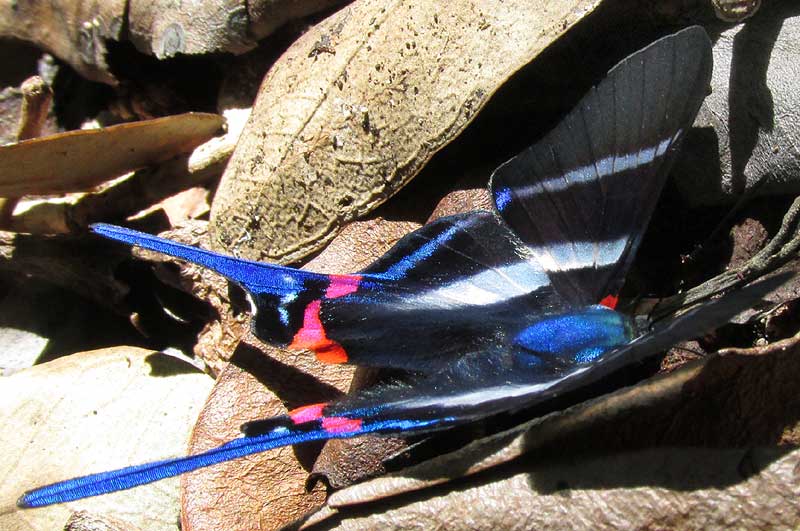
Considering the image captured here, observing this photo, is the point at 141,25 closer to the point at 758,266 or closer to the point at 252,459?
the point at 252,459

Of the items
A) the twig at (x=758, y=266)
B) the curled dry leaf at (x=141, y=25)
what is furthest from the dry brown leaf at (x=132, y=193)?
the twig at (x=758, y=266)

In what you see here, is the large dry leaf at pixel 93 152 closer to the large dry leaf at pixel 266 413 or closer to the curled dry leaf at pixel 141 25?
the curled dry leaf at pixel 141 25

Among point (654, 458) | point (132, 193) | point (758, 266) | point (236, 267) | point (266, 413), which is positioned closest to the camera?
point (654, 458)

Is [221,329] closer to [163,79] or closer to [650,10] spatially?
[163,79]

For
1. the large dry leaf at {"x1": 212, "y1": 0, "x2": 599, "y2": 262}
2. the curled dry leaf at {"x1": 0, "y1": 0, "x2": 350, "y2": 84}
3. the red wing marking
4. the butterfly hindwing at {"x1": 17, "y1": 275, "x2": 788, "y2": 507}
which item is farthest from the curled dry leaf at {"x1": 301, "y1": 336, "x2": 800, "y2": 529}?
the curled dry leaf at {"x1": 0, "y1": 0, "x2": 350, "y2": 84}

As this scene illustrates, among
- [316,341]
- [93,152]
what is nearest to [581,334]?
[316,341]

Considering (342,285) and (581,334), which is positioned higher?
(342,285)

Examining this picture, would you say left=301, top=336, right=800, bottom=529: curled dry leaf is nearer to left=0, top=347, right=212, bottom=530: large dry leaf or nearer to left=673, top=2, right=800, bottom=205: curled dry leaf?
left=673, top=2, right=800, bottom=205: curled dry leaf
